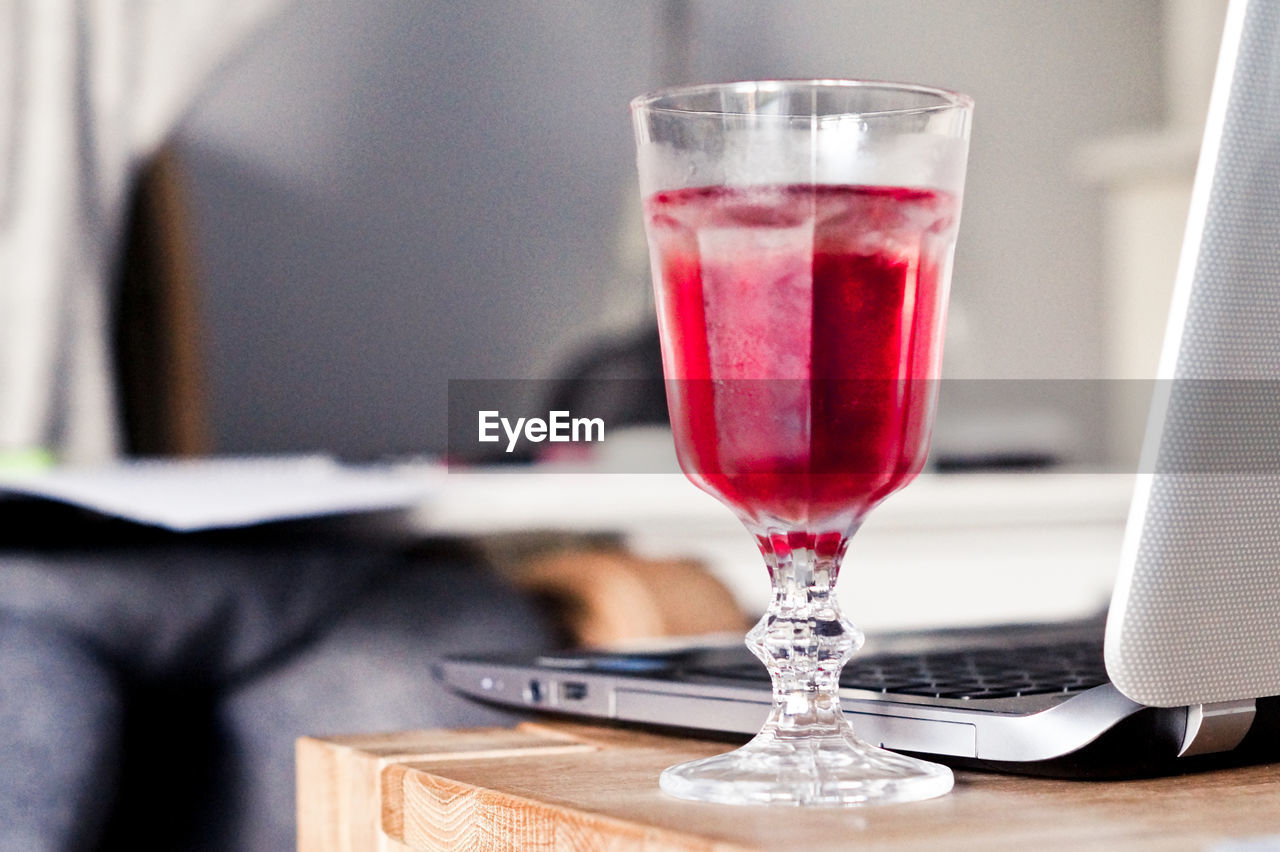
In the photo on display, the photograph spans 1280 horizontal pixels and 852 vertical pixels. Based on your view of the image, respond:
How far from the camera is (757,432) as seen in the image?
429 mm

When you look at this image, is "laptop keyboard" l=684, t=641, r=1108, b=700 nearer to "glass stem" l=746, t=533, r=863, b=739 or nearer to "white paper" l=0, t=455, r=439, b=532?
"glass stem" l=746, t=533, r=863, b=739

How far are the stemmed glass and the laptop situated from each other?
4 cm

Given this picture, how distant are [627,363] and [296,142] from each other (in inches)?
26.5

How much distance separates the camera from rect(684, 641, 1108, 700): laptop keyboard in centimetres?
48

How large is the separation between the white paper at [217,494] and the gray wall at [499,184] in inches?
32.0

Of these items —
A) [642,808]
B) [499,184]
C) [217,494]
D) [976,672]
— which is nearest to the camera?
[642,808]

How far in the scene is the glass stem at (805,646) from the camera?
1.37 feet

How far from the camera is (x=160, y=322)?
2.13 m

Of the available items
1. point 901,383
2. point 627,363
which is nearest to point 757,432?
point 901,383

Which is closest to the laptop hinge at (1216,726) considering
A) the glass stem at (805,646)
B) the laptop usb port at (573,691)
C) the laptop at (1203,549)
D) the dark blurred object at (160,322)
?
the laptop at (1203,549)

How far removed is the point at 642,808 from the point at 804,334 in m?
0.14

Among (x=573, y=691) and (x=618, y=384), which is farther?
(x=618, y=384)

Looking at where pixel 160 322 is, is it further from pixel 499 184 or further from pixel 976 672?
pixel 976 672

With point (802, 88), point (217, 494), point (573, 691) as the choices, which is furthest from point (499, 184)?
point (802, 88)
